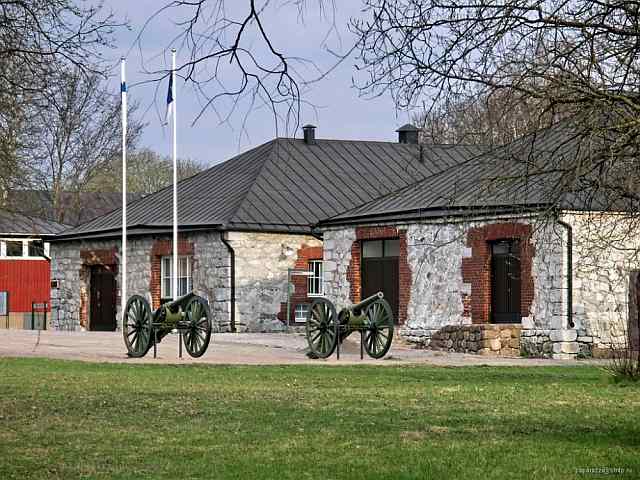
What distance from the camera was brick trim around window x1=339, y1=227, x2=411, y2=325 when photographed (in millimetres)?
27438

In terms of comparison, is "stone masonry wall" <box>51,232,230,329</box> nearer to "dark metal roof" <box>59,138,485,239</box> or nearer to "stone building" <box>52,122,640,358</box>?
"stone building" <box>52,122,640,358</box>

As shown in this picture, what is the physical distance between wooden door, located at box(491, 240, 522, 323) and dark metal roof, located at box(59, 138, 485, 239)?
6940 mm

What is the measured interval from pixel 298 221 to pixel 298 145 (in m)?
4.94

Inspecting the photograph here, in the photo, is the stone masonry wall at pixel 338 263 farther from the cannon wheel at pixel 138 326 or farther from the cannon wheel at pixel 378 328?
the cannon wheel at pixel 138 326

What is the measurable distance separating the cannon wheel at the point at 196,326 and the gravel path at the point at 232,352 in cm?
20

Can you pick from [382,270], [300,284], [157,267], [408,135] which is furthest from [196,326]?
[408,135]

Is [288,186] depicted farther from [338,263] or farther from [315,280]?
[338,263]

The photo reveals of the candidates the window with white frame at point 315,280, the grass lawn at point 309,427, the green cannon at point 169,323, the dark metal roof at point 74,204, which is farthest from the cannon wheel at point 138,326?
the dark metal roof at point 74,204

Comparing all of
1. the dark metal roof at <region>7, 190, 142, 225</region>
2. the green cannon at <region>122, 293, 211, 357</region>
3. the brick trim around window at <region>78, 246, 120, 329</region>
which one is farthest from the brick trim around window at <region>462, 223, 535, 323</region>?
the dark metal roof at <region>7, 190, 142, 225</region>

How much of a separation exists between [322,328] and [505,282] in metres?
4.89

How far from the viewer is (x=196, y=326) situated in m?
21.5

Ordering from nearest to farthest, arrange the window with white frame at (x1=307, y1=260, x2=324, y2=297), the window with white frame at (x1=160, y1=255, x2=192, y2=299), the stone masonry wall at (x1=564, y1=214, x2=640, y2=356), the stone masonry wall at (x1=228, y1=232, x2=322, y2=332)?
the stone masonry wall at (x1=564, y1=214, x2=640, y2=356)
the stone masonry wall at (x1=228, y1=232, x2=322, y2=332)
the window with white frame at (x1=307, y1=260, x2=324, y2=297)
the window with white frame at (x1=160, y1=255, x2=192, y2=299)

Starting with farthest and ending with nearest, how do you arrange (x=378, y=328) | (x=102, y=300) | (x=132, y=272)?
1. (x=102, y=300)
2. (x=132, y=272)
3. (x=378, y=328)

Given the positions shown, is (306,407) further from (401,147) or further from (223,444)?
(401,147)
